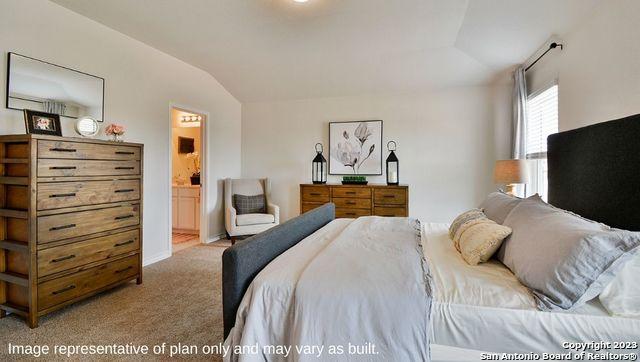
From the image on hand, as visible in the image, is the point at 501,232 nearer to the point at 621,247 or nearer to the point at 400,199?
the point at 621,247

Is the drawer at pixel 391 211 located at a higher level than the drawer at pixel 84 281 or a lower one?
higher

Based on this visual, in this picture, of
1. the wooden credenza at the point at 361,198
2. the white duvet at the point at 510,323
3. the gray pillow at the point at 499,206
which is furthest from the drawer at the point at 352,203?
the white duvet at the point at 510,323

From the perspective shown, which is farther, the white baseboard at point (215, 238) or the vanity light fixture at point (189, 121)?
the vanity light fixture at point (189, 121)

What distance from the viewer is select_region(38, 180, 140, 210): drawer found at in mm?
2131

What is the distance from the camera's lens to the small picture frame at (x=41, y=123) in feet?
7.09

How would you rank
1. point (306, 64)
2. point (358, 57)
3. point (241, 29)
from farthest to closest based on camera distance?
point (306, 64), point (358, 57), point (241, 29)

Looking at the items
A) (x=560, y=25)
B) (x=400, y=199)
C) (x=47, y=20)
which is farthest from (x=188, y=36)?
(x=560, y=25)

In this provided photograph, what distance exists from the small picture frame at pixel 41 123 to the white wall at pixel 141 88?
1.12ft

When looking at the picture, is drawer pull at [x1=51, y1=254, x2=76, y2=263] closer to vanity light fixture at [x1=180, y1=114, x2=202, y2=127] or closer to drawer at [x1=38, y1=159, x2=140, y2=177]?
drawer at [x1=38, y1=159, x2=140, y2=177]

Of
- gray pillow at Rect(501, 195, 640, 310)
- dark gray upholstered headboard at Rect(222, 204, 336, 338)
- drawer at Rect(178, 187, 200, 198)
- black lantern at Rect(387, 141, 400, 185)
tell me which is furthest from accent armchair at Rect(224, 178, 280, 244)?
gray pillow at Rect(501, 195, 640, 310)

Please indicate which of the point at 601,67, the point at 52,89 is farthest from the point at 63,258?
the point at 601,67

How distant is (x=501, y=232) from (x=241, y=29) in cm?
314

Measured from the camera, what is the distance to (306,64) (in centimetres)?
403

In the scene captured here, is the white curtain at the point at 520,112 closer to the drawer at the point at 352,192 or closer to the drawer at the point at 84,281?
the drawer at the point at 352,192
